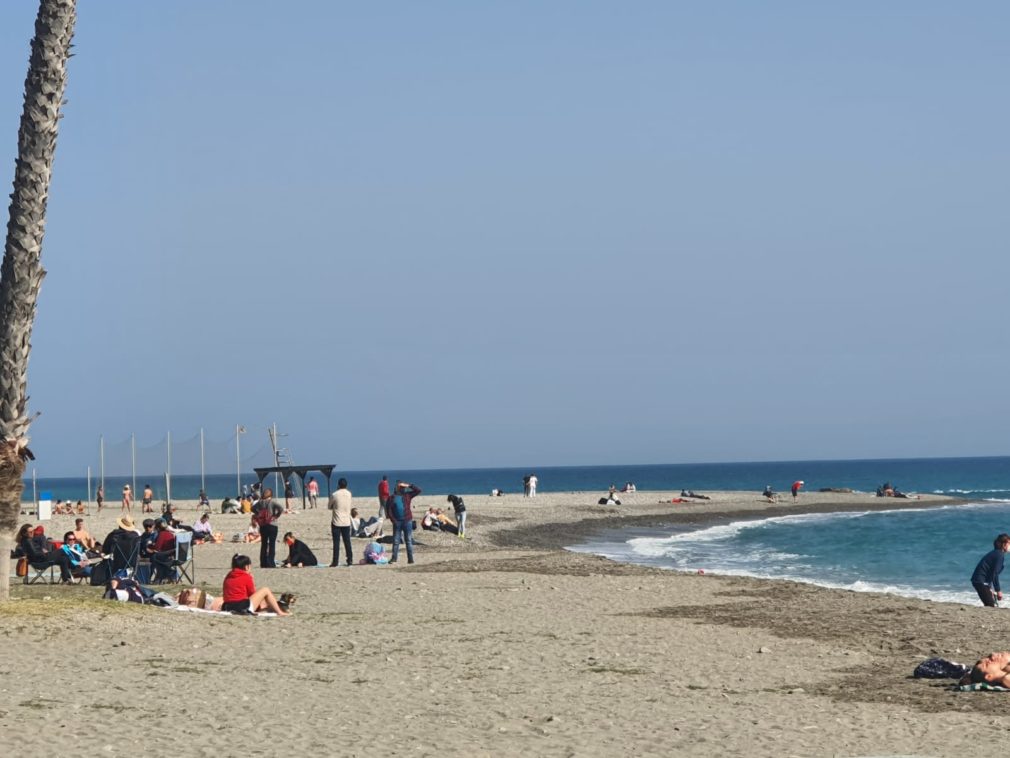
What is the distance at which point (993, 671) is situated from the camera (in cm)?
1102

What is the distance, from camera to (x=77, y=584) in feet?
65.5

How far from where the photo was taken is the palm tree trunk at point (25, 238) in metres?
14.0

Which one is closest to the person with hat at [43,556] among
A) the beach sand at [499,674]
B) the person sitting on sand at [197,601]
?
the beach sand at [499,674]

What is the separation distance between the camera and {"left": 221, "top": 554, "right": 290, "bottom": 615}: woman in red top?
50.8ft

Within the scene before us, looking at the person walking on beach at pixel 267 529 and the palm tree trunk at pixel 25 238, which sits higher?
the palm tree trunk at pixel 25 238

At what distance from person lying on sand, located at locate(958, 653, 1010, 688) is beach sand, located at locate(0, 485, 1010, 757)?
30 centimetres

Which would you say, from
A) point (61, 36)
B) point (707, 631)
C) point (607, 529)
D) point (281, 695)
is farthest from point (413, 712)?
point (607, 529)

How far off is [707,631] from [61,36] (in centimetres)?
972

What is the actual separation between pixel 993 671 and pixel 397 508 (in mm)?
15148

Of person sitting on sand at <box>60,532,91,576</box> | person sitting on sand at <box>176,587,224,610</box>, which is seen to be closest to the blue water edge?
person sitting on sand at <box>176,587,224,610</box>

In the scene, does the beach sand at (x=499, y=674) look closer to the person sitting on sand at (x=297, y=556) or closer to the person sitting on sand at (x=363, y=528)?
the person sitting on sand at (x=297, y=556)

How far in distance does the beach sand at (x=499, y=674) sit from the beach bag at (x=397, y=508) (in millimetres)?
3833

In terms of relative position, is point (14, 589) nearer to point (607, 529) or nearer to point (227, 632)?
point (227, 632)

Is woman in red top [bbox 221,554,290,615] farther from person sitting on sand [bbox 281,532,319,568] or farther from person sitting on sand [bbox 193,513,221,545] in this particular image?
person sitting on sand [bbox 193,513,221,545]
